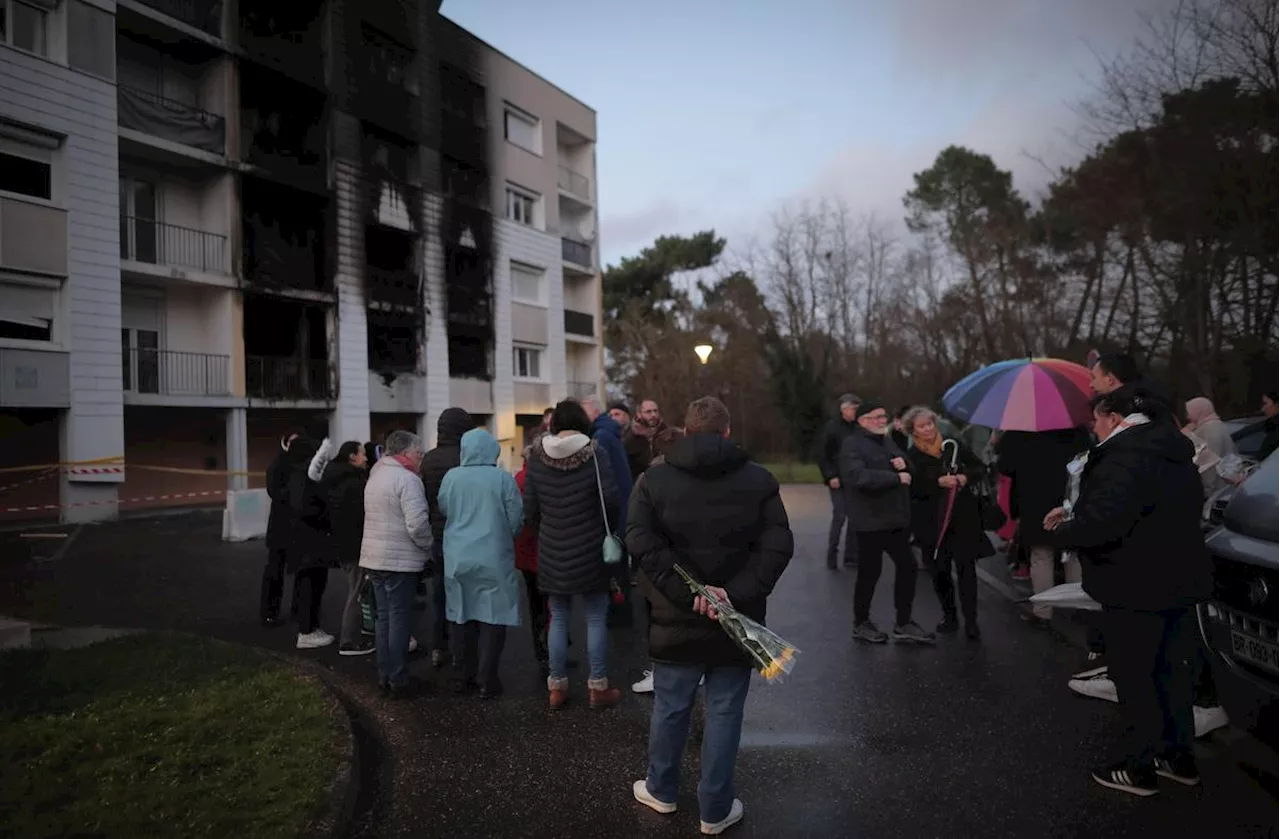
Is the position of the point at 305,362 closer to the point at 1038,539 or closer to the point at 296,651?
the point at 296,651

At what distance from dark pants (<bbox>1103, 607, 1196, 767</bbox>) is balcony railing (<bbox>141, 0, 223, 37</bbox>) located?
23.6 m

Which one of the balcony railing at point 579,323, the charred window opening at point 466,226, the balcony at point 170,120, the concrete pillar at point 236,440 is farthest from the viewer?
the balcony railing at point 579,323

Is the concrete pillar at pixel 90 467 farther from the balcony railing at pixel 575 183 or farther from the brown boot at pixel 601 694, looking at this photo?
the balcony railing at pixel 575 183

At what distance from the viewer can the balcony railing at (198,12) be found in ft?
65.6

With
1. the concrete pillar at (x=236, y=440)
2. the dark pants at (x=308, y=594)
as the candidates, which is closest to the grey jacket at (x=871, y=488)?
the dark pants at (x=308, y=594)

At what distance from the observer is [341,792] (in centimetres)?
383

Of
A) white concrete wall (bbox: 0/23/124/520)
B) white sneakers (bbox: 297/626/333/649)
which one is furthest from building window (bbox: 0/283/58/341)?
white sneakers (bbox: 297/626/333/649)

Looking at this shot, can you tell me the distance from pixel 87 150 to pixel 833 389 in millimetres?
31287

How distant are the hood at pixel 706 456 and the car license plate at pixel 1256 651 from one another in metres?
2.32

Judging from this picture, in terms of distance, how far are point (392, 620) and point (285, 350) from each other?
20578 mm

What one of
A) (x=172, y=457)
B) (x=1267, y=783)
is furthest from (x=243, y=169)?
(x=1267, y=783)

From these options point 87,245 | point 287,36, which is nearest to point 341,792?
point 87,245

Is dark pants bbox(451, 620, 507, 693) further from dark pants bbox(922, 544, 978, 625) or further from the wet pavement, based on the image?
dark pants bbox(922, 544, 978, 625)

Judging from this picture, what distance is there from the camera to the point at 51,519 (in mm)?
15828
